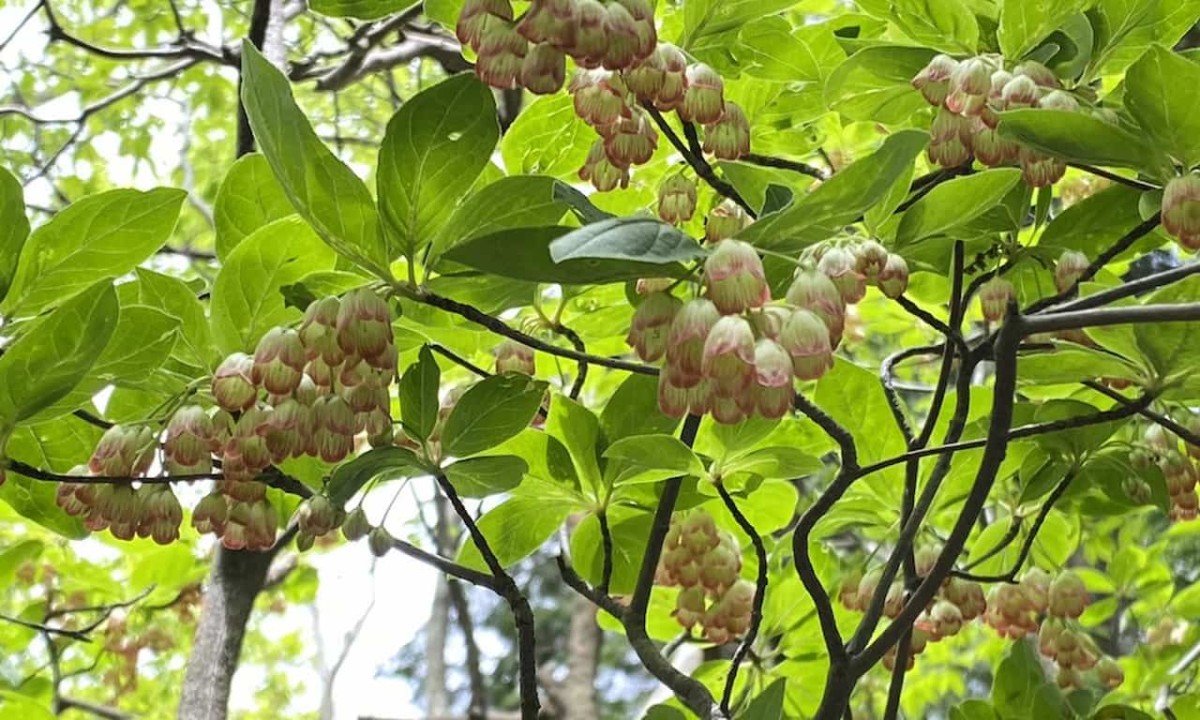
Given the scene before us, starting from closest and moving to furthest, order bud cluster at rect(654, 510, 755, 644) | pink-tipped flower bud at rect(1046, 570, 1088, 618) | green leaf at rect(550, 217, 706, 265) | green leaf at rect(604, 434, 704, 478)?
green leaf at rect(550, 217, 706, 265) < green leaf at rect(604, 434, 704, 478) < bud cluster at rect(654, 510, 755, 644) < pink-tipped flower bud at rect(1046, 570, 1088, 618)

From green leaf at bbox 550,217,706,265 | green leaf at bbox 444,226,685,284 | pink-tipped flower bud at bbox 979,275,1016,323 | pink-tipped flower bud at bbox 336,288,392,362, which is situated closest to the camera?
green leaf at bbox 550,217,706,265

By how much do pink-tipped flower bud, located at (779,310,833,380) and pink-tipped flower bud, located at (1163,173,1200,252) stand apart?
380 mm

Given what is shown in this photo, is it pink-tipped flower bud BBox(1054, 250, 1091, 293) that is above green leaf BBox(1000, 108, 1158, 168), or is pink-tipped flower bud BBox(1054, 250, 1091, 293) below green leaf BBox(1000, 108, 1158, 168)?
below

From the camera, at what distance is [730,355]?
810 mm

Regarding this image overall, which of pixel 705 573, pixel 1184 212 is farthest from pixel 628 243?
pixel 705 573

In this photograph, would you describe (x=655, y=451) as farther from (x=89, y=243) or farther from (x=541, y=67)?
(x=89, y=243)

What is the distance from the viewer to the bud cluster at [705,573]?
1601mm

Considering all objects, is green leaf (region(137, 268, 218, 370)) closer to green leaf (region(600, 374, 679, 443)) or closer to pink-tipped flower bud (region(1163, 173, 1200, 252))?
green leaf (region(600, 374, 679, 443))

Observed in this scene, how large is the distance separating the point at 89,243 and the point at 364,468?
0.39m

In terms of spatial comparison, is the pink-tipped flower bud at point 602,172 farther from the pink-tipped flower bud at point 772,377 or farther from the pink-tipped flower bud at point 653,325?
the pink-tipped flower bud at point 772,377

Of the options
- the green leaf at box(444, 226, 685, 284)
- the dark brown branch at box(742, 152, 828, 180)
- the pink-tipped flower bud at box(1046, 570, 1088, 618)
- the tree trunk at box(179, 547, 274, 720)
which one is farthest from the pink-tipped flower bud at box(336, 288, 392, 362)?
the pink-tipped flower bud at box(1046, 570, 1088, 618)

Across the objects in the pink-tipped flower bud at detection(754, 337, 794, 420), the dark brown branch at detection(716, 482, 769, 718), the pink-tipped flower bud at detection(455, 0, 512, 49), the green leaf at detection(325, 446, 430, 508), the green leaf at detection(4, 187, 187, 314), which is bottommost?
the dark brown branch at detection(716, 482, 769, 718)

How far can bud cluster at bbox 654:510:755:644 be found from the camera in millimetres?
1601

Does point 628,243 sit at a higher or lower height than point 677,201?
lower
